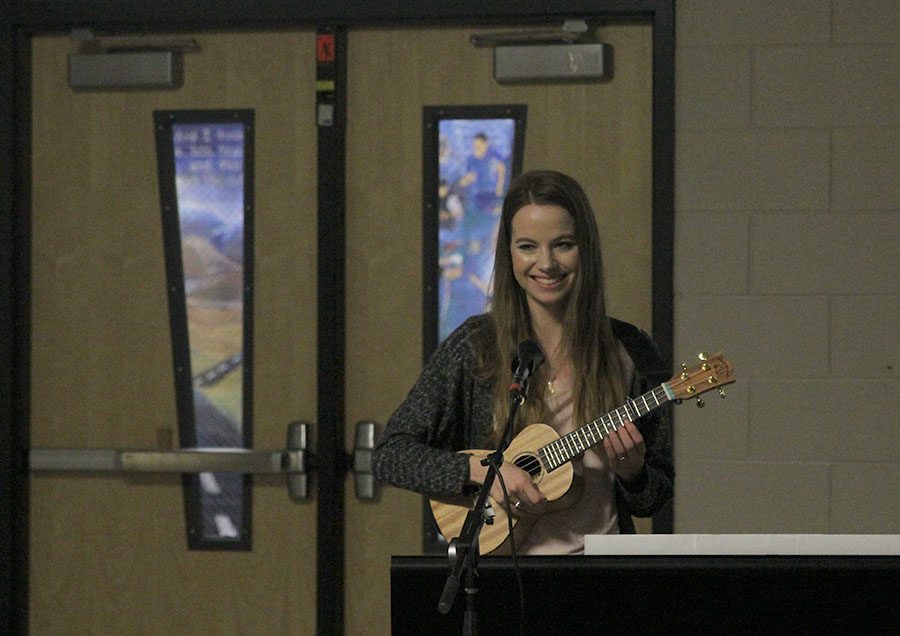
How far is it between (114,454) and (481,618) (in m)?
2.33

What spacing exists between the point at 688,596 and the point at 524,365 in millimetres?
480

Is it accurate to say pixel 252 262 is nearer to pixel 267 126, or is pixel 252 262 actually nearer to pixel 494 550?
pixel 267 126

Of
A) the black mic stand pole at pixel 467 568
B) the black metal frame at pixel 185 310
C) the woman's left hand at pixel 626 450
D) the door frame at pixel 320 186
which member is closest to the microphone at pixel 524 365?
the black mic stand pole at pixel 467 568

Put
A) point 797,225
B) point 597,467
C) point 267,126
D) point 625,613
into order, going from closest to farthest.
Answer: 1. point 625,613
2. point 597,467
3. point 797,225
4. point 267,126

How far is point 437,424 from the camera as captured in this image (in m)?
2.38

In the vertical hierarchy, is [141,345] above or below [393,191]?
below

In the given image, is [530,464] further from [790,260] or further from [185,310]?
[185,310]

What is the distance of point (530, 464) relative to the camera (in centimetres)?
227

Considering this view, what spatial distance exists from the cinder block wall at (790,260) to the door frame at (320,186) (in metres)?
0.06

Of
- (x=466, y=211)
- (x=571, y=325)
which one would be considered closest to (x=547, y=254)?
(x=571, y=325)

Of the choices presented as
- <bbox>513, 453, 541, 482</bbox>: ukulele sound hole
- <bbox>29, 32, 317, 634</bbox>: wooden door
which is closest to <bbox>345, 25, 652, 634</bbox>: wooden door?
<bbox>29, 32, 317, 634</bbox>: wooden door

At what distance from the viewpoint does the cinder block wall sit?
3.40m

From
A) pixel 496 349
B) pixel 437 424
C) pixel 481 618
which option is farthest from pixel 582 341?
pixel 481 618

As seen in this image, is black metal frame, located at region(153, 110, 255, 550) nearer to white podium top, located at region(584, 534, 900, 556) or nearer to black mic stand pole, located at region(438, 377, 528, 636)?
black mic stand pole, located at region(438, 377, 528, 636)
